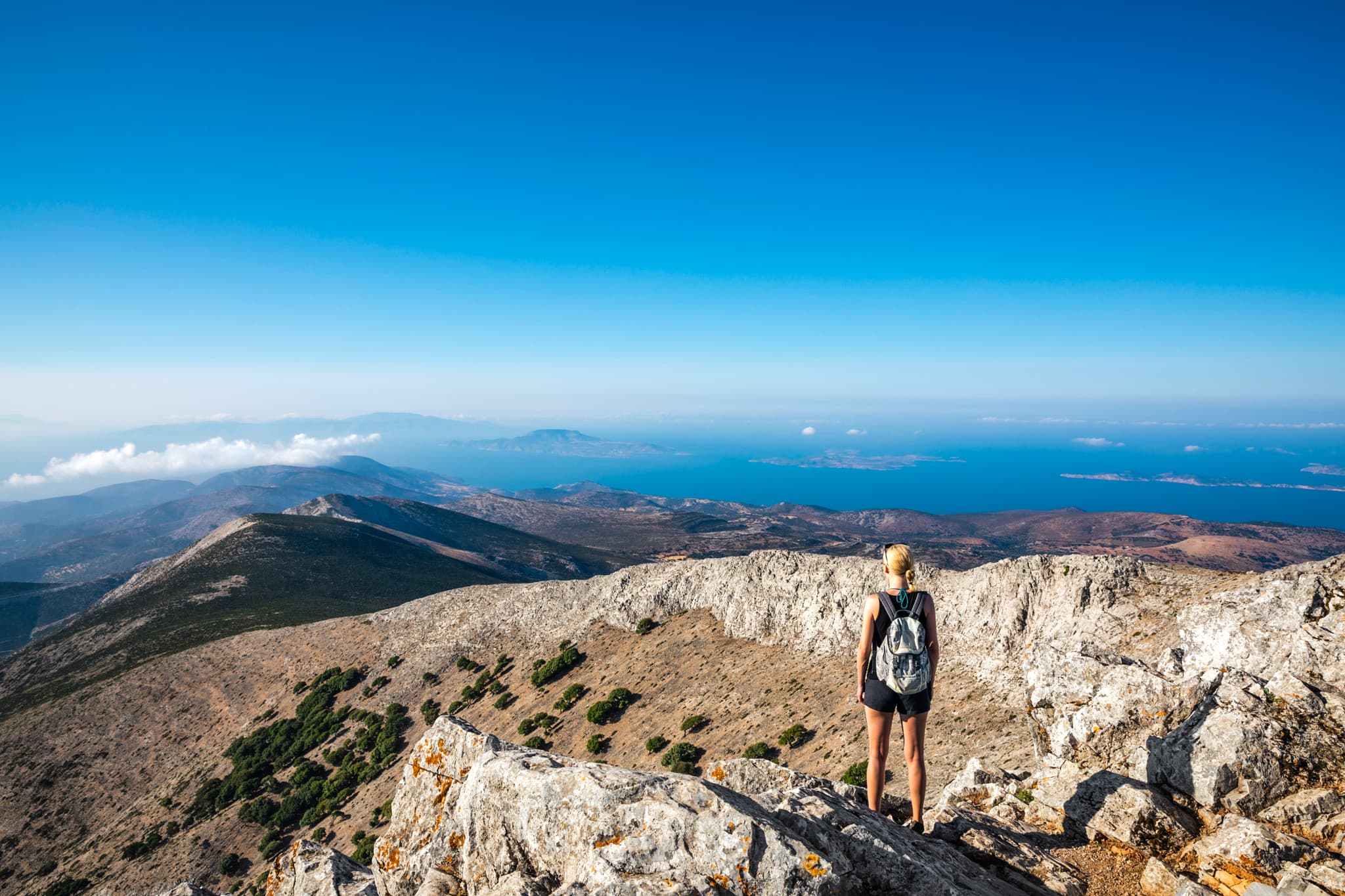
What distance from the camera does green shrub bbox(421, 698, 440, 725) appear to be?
42.6 m

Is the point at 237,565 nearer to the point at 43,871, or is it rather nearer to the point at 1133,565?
the point at 43,871

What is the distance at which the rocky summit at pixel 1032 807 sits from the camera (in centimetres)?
Answer: 700

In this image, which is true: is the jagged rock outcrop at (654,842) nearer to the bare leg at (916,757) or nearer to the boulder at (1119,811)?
the bare leg at (916,757)

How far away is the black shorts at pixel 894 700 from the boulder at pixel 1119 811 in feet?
11.6

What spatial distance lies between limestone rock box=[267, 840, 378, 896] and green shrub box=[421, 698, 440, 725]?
31993mm

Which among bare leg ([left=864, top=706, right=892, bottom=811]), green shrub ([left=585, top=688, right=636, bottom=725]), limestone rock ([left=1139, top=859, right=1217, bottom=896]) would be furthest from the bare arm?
green shrub ([left=585, top=688, right=636, bottom=725])

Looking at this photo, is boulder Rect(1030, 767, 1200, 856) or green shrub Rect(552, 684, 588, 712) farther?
green shrub Rect(552, 684, 588, 712)

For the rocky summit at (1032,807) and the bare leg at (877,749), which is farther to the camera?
the bare leg at (877,749)

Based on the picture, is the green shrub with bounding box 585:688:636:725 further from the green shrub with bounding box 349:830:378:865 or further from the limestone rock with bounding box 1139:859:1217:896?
the limestone rock with bounding box 1139:859:1217:896

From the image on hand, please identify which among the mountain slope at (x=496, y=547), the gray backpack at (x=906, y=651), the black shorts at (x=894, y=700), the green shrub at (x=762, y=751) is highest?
the gray backpack at (x=906, y=651)

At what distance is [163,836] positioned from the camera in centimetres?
A: 3722

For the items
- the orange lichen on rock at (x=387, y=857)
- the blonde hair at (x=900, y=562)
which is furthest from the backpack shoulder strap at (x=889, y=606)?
the orange lichen on rock at (x=387, y=857)

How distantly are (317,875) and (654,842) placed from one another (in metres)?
9.72

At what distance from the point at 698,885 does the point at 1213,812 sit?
883 centimetres
